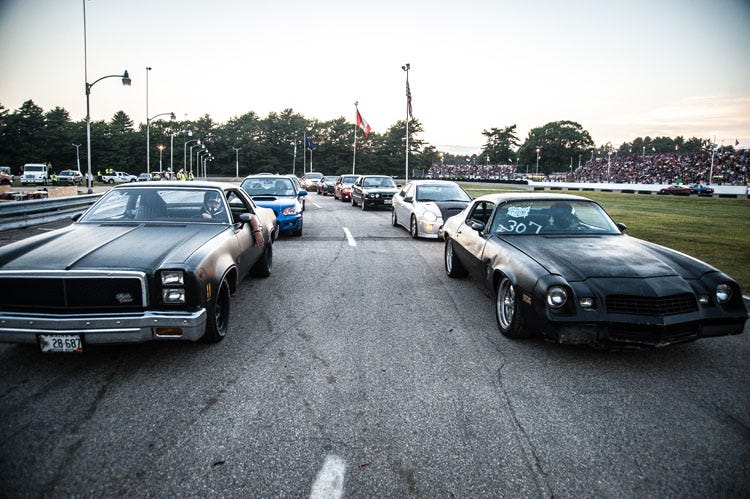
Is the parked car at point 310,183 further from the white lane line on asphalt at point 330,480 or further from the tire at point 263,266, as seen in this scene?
the white lane line on asphalt at point 330,480

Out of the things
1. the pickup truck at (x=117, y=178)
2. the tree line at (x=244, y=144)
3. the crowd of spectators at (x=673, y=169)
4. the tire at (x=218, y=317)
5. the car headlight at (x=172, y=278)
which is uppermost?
the tree line at (x=244, y=144)

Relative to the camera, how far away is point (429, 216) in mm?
11742

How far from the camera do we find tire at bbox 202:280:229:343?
4.25 metres

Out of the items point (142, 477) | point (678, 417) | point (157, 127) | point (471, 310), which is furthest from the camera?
point (157, 127)

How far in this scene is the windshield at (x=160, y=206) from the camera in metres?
5.39

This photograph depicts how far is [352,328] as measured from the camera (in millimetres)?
5105

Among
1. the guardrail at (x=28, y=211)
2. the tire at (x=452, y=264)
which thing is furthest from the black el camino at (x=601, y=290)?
the guardrail at (x=28, y=211)

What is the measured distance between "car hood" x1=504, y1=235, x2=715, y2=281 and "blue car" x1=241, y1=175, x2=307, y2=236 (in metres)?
7.22

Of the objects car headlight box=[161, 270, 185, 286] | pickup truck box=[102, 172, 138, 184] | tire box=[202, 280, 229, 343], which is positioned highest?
pickup truck box=[102, 172, 138, 184]

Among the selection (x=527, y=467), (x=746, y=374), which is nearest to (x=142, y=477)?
(x=527, y=467)

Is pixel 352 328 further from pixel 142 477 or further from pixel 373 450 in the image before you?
pixel 142 477

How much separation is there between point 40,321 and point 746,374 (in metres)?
5.72

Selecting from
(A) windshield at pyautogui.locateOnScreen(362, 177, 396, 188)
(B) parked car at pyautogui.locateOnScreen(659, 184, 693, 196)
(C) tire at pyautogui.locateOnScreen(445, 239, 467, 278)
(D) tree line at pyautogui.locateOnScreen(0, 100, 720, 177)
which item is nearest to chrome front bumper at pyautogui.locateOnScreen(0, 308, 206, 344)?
(C) tire at pyautogui.locateOnScreen(445, 239, 467, 278)

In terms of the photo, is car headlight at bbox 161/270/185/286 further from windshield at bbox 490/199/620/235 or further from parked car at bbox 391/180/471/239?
parked car at bbox 391/180/471/239
